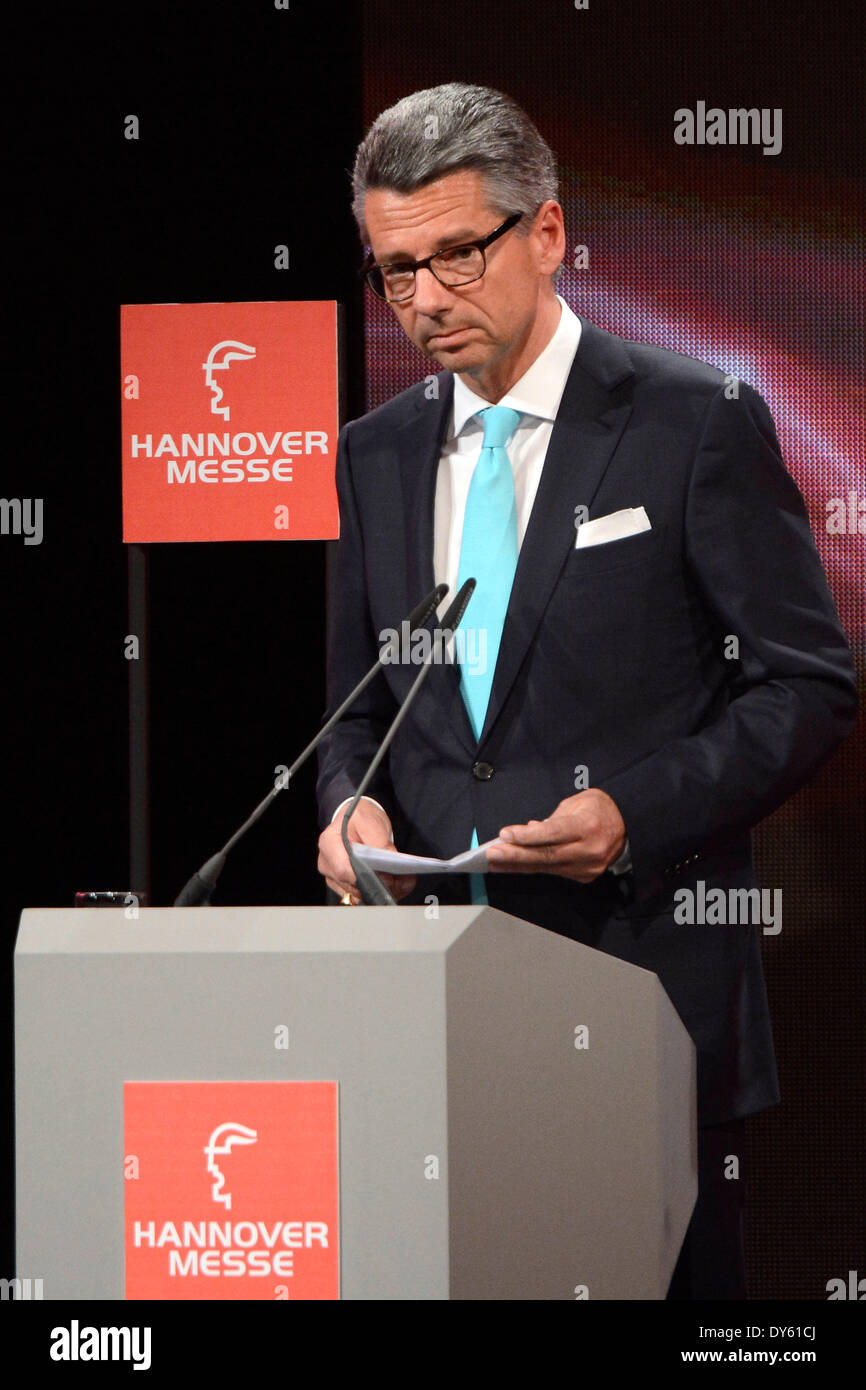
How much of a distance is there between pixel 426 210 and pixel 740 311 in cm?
114

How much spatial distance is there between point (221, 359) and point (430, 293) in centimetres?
105

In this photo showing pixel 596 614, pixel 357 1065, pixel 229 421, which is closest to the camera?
pixel 357 1065

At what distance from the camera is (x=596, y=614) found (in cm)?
215

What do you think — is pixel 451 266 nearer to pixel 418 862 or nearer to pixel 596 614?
pixel 596 614

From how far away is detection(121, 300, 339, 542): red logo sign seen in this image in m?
3.14

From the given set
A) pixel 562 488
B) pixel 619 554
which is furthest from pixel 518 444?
pixel 619 554

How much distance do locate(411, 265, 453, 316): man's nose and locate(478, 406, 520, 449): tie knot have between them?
0.54 ft

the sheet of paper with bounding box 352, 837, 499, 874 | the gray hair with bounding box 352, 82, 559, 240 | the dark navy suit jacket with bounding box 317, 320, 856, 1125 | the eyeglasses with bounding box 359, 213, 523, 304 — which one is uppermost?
the gray hair with bounding box 352, 82, 559, 240

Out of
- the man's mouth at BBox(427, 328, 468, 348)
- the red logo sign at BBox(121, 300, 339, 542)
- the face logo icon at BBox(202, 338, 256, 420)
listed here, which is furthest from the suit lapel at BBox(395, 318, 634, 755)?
the face logo icon at BBox(202, 338, 256, 420)

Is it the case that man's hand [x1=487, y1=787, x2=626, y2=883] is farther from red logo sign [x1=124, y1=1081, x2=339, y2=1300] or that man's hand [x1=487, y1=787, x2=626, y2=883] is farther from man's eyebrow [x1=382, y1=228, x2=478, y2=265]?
man's eyebrow [x1=382, y1=228, x2=478, y2=265]

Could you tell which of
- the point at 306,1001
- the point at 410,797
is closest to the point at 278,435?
the point at 410,797

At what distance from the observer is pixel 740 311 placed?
3164mm
